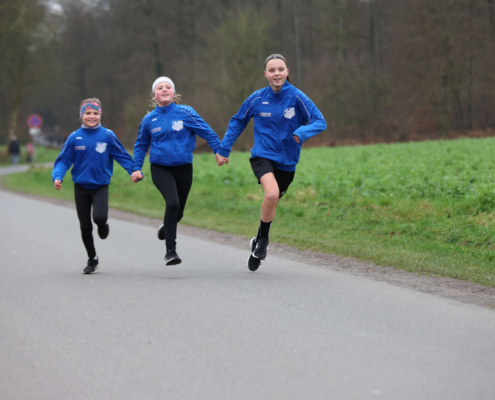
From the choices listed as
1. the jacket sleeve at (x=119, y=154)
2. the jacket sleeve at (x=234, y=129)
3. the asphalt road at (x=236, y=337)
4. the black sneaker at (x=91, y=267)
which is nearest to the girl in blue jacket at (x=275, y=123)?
the jacket sleeve at (x=234, y=129)

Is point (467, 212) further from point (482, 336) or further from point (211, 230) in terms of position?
point (482, 336)

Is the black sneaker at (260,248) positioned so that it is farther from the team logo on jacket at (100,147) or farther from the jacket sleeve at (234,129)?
the team logo on jacket at (100,147)

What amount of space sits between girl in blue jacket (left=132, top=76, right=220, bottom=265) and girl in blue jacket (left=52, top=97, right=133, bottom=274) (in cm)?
53

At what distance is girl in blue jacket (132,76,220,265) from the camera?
7129 mm

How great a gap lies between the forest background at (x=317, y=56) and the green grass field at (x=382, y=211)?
17695 millimetres

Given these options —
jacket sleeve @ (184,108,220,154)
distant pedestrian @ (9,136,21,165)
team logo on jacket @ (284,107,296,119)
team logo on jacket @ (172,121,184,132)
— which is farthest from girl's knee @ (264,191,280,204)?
distant pedestrian @ (9,136,21,165)

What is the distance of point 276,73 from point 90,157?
2523 mm

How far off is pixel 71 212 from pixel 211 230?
549 cm

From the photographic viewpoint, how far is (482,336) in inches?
173

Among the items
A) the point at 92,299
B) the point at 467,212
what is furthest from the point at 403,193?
the point at 92,299

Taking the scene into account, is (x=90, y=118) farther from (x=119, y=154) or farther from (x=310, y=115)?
(x=310, y=115)

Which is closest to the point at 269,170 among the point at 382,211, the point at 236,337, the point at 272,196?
the point at 272,196

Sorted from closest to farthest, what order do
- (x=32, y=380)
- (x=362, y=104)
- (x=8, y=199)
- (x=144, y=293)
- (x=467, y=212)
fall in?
(x=32, y=380)
(x=144, y=293)
(x=467, y=212)
(x=8, y=199)
(x=362, y=104)

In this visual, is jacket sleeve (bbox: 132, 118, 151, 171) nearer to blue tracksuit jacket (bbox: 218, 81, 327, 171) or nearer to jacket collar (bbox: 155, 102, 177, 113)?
jacket collar (bbox: 155, 102, 177, 113)
